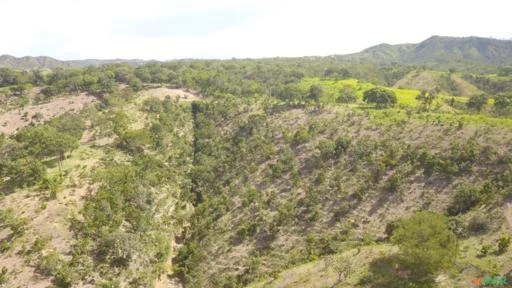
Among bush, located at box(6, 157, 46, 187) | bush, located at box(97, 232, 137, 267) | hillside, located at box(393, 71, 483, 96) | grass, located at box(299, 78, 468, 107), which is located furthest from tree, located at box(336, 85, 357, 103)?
bush, located at box(6, 157, 46, 187)

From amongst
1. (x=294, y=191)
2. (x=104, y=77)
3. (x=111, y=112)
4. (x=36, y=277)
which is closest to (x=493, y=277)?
(x=294, y=191)

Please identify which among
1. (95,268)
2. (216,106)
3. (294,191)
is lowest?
(95,268)

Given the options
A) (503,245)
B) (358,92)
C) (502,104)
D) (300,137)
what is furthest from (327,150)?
(358,92)

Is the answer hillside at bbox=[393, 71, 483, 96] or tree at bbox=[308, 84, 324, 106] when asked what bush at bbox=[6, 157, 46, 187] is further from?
hillside at bbox=[393, 71, 483, 96]

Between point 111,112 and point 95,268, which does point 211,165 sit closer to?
point 95,268

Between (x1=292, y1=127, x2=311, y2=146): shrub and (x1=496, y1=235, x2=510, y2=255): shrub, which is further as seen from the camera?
(x1=292, y1=127, x2=311, y2=146): shrub
